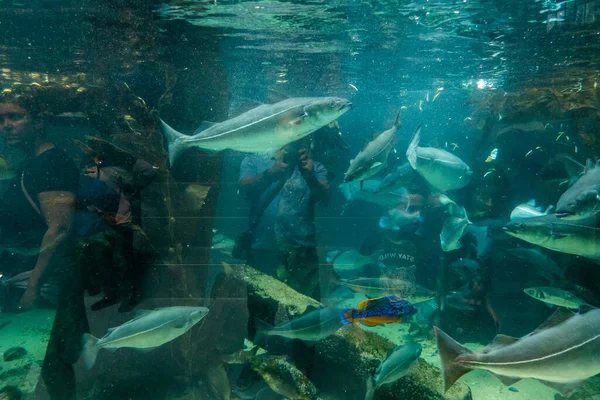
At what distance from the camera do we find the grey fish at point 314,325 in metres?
3.98

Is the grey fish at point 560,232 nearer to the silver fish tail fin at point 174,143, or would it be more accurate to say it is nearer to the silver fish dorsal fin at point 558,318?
the silver fish dorsal fin at point 558,318

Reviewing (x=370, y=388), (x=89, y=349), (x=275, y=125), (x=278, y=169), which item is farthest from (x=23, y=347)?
(x=275, y=125)

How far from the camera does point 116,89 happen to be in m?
6.14

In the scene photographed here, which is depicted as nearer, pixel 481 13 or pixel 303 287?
pixel 303 287

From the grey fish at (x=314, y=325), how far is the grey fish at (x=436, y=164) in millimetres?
4220

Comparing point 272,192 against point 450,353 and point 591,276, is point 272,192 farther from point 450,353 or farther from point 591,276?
point 591,276

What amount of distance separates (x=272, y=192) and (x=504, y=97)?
11.1m

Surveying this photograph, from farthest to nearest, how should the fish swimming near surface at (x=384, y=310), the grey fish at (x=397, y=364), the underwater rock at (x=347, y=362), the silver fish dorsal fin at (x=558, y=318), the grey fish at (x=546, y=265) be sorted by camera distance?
the grey fish at (x=546, y=265), the underwater rock at (x=347, y=362), the grey fish at (x=397, y=364), the fish swimming near surface at (x=384, y=310), the silver fish dorsal fin at (x=558, y=318)

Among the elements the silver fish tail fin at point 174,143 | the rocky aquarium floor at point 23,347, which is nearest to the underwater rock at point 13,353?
the rocky aquarium floor at point 23,347

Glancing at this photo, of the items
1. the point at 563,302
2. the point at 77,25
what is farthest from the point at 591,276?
the point at 77,25

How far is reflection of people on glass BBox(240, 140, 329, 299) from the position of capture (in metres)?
6.64

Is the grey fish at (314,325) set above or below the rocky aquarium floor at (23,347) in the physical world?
above

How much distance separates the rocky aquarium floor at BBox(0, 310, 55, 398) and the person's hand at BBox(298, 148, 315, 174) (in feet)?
19.1

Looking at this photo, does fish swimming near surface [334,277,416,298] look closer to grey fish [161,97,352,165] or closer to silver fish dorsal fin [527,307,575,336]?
silver fish dorsal fin [527,307,575,336]
